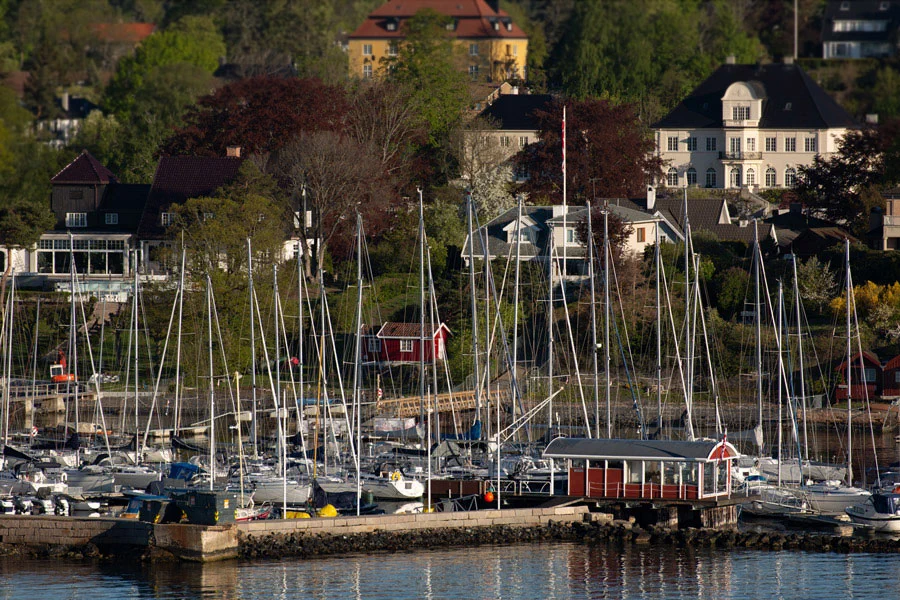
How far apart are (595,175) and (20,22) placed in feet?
292

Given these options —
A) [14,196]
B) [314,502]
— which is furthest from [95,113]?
[314,502]

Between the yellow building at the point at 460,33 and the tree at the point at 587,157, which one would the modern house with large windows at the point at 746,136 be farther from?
the yellow building at the point at 460,33

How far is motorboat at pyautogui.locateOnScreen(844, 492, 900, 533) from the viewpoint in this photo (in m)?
50.3

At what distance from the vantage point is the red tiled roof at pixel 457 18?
149875 millimetres

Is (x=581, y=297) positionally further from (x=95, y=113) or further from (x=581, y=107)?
(x=95, y=113)

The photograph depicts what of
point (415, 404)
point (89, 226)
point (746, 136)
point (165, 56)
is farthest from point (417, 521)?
point (165, 56)

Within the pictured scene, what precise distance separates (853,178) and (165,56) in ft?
224

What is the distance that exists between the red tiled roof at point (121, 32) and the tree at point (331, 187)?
8516 centimetres

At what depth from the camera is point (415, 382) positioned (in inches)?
2987

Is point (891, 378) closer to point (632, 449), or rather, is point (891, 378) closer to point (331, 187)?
point (632, 449)

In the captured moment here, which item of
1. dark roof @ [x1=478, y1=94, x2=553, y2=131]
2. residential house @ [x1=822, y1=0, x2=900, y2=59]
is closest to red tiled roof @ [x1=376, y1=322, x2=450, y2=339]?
dark roof @ [x1=478, y1=94, x2=553, y2=131]

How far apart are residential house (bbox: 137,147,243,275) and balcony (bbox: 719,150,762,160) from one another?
32128mm

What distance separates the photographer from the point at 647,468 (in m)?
50.7

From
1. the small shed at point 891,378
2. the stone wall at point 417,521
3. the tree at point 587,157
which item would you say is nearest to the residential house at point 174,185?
the tree at point 587,157
